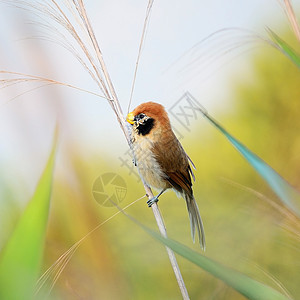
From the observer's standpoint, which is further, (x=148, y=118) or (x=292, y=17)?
(x=148, y=118)

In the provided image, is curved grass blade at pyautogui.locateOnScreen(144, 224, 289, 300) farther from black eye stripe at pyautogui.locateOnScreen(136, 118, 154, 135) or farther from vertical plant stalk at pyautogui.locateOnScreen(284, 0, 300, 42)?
black eye stripe at pyautogui.locateOnScreen(136, 118, 154, 135)

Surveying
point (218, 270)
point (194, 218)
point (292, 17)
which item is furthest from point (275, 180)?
point (194, 218)

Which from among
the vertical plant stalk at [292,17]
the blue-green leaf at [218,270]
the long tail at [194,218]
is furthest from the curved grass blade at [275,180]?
the long tail at [194,218]

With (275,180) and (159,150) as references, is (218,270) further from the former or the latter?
(159,150)

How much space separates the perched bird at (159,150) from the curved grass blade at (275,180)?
54 cm

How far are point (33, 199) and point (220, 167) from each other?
1.12m

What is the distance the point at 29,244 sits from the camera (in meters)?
0.56

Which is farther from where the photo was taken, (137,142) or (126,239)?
(126,239)

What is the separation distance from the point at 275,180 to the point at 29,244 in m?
0.32

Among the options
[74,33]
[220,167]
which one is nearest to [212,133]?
[220,167]

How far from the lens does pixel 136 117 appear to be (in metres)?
1.08

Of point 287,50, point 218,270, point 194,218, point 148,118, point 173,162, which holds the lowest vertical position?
point 194,218

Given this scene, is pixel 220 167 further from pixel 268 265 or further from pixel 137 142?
pixel 137 142

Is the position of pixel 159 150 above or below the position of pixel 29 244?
below
